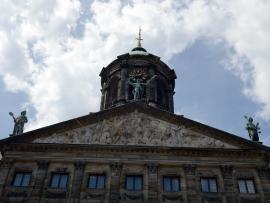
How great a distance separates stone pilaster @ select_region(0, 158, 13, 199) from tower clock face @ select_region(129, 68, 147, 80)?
40.5 ft

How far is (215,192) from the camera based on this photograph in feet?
66.5

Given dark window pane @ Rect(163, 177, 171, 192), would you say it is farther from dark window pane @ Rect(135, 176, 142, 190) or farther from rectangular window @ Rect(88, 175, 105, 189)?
rectangular window @ Rect(88, 175, 105, 189)

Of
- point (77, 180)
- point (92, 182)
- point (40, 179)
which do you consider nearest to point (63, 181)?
point (77, 180)

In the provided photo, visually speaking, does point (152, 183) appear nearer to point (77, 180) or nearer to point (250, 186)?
point (77, 180)

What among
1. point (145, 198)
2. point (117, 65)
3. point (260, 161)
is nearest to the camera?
point (145, 198)

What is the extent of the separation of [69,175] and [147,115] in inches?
229

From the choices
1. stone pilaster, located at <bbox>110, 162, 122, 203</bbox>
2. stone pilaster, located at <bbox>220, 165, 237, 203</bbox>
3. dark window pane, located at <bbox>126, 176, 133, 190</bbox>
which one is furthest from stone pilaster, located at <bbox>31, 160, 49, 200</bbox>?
stone pilaster, located at <bbox>220, 165, 237, 203</bbox>

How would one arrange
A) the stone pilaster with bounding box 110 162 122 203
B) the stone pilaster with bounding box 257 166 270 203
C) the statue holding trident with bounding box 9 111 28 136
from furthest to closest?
the statue holding trident with bounding box 9 111 28 136, the stone pilaster with bounding box 257 166 270 203, the stone pilaster with bounding box 110 162 122 203

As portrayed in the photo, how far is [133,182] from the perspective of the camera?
2070cm

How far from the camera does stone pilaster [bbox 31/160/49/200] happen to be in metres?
19.9

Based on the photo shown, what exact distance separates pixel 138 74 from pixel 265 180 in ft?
44.8

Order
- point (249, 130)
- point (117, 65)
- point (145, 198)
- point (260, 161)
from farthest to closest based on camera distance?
point (117, 65) < point (249, 130) < point (260, 161) < point (145, 198)

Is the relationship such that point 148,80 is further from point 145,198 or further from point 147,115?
point 145,198

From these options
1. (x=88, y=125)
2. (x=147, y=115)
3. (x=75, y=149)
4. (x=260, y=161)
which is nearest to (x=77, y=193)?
(x=75, y=149)
